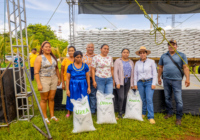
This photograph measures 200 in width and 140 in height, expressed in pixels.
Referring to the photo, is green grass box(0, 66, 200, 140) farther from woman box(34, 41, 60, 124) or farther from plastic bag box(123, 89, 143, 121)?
woman box(34, 41, 60, 124)

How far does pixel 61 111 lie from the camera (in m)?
3.21

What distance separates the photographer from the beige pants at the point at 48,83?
97.9 inches

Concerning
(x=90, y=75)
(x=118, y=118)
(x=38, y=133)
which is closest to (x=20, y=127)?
(x=38, y=133)

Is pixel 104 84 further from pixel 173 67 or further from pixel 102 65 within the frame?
pixel 173 67

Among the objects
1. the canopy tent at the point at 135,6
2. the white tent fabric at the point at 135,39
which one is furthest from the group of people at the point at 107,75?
the canopy tent at the point at 135,6

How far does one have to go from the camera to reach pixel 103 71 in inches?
102

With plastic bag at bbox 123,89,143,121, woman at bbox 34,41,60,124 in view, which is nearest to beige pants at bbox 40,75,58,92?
woman at bbox 34,41,60,124

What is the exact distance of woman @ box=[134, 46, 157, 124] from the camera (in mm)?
2590

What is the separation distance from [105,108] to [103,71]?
0.65 metres

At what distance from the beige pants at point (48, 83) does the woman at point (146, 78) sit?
4.96ft

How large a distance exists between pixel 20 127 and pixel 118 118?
5.85ft

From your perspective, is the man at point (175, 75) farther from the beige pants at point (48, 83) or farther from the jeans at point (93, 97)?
the beige pants at point (48, 83)

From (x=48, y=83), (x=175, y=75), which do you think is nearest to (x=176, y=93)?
(x=175, y=75)

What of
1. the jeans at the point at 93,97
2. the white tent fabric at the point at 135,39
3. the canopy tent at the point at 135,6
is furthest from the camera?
the white tent fabric at the point at 135,39
